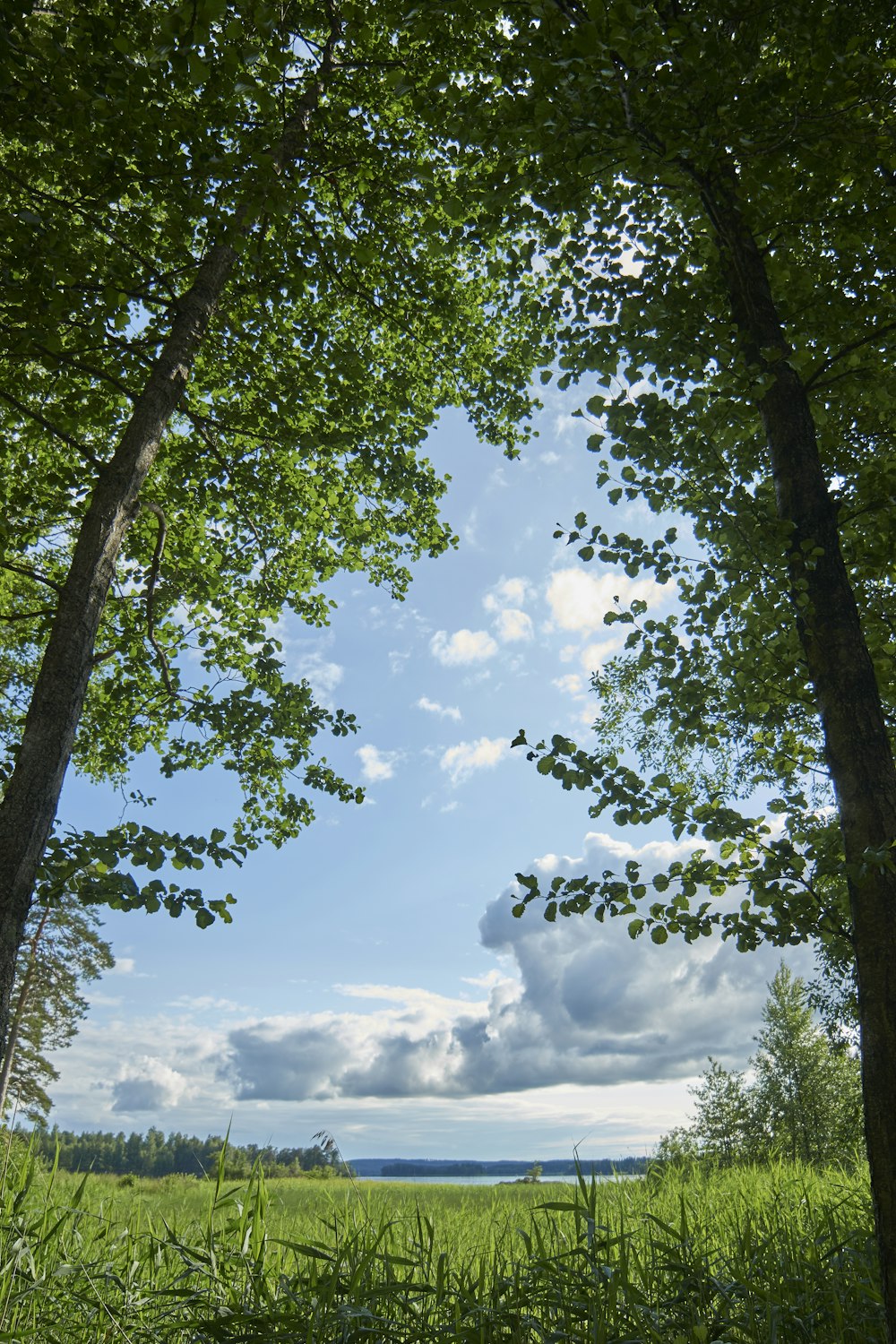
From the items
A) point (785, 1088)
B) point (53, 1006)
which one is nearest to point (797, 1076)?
point (785, 1088)

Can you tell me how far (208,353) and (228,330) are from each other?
1.29 feet

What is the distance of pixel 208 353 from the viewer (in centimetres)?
938

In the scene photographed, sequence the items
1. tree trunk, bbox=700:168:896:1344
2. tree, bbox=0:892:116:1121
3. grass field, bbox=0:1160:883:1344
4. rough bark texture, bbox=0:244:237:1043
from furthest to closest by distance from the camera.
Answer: tree, bbox=0:892:116:1121 < rough bark texture, bbox=0:244:237:1043 < tree trunk, bbox=700:168:896:1344 < grass field, bbox=0:1160:883:1344

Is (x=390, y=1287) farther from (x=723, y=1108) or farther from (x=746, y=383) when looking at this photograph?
(x=723, y=1108)

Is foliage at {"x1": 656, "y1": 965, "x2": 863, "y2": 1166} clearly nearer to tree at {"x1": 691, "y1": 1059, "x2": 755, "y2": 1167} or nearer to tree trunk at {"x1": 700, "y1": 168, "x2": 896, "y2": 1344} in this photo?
tree at {"x1": 691, "y1": 1059, "x2": 755, "y2": 1167}

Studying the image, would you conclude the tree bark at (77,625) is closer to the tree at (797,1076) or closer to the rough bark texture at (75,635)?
the rough bark texture at (75,635)

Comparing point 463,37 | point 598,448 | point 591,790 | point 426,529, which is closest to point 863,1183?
point 591,790

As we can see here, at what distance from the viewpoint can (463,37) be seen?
771cm

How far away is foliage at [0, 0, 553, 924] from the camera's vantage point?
18.9 ft

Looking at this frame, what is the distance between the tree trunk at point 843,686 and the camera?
4238mm

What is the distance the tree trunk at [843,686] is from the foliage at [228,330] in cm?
214

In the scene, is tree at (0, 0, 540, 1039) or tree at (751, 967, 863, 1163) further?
tree at (751, 967, 863, 1163)

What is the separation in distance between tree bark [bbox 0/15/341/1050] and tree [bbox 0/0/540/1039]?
2 centimetres

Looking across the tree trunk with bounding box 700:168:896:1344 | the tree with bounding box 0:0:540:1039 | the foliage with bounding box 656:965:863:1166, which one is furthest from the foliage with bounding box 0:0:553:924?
the foliage with bounding box 656:965:863:1166
